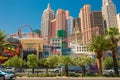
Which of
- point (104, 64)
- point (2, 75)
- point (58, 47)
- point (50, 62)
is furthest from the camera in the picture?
point (58, 47)

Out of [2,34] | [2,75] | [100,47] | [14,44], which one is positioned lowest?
[2,75]

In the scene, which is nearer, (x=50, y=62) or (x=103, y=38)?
(x=103, y=38)

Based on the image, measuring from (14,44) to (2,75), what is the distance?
119392 mm

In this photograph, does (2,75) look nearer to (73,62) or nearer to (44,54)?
(73,62)

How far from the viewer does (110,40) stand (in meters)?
45.9

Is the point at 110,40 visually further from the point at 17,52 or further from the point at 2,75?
the point at 17,52

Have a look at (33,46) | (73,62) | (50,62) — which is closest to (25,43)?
(33,46)

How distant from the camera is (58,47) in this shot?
7411 inches

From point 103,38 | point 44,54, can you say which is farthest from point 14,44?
point 103,38

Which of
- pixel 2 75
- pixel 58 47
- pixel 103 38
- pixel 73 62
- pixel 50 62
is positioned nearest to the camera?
pixel 2 75

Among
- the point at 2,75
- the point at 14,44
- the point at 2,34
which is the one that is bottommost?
the point at 2,75

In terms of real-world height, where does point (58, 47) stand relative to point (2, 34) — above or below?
above

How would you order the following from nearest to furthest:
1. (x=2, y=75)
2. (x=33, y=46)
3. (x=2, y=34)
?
(x=2, y=75) → (x=2, y=34) → (x=33, y=46)

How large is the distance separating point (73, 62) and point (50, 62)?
1226 centimetres
